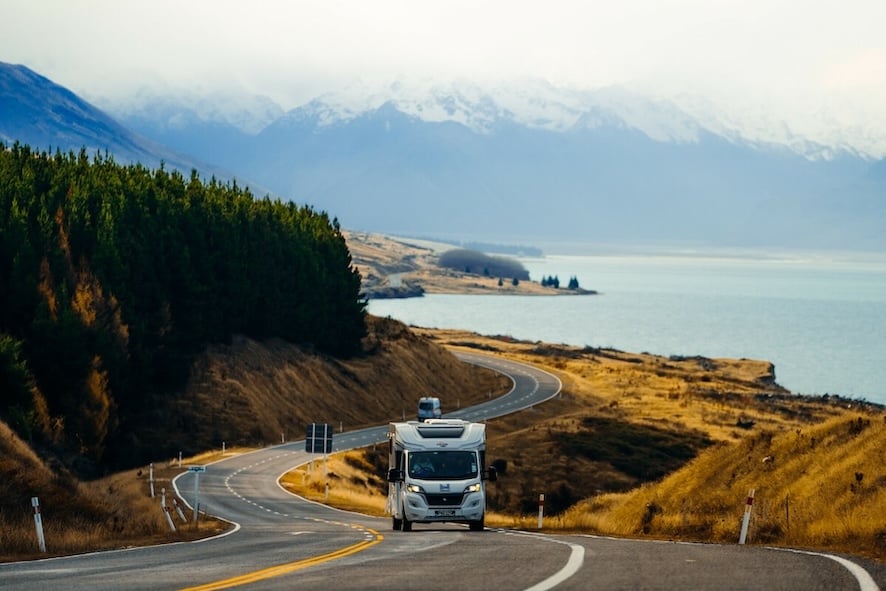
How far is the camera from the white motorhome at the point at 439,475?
32.5m

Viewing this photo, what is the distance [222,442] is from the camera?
79.9 metres

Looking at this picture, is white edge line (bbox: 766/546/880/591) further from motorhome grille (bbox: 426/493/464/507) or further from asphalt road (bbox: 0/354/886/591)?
motorhome grille (bbox: 426/493/464/507)

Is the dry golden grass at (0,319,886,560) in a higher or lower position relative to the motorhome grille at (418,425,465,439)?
lower

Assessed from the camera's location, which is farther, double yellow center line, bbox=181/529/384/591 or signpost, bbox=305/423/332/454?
signpost, bbox=305/423/332/454

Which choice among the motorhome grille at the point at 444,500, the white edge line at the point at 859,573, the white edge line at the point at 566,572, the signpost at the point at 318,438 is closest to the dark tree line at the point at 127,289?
the signpost at the point at 318,438

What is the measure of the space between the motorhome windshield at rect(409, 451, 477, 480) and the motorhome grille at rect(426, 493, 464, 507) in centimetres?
56

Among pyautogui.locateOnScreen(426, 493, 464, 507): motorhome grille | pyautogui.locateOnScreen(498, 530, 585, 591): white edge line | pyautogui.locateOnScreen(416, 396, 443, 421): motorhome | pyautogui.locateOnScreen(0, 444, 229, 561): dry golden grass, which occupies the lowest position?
pyautogui.locateOnScreen(416, 396, 443, 421): motorhome

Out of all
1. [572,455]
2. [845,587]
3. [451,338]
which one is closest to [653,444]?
[572,455]

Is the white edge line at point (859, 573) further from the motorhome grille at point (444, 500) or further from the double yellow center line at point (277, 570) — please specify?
the motorhome grille at point (444, 500)

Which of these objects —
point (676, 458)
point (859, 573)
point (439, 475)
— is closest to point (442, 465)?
point (439, 475)

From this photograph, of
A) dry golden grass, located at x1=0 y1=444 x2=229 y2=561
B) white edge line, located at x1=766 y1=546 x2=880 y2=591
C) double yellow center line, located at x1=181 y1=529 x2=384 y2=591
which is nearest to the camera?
white edge line, located at x1=766 y1=546 x2=880 y2=591

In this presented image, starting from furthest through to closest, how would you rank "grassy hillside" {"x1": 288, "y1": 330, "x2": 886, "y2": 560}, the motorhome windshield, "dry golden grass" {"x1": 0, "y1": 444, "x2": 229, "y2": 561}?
the motorhome windshield
"grassy hillside" {"x1": 288, "y1": 330, "x2": 886, "y2": 560}
"dry golden grass" {"x1": 0, "y1": 444, "x2": 229, "y2": 561}

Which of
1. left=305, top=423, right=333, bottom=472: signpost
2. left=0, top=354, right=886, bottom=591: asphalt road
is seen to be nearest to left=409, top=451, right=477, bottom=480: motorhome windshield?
left=0, top=354, right=886, bottom=591: asphalt road

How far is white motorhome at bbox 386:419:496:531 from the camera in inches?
1281
